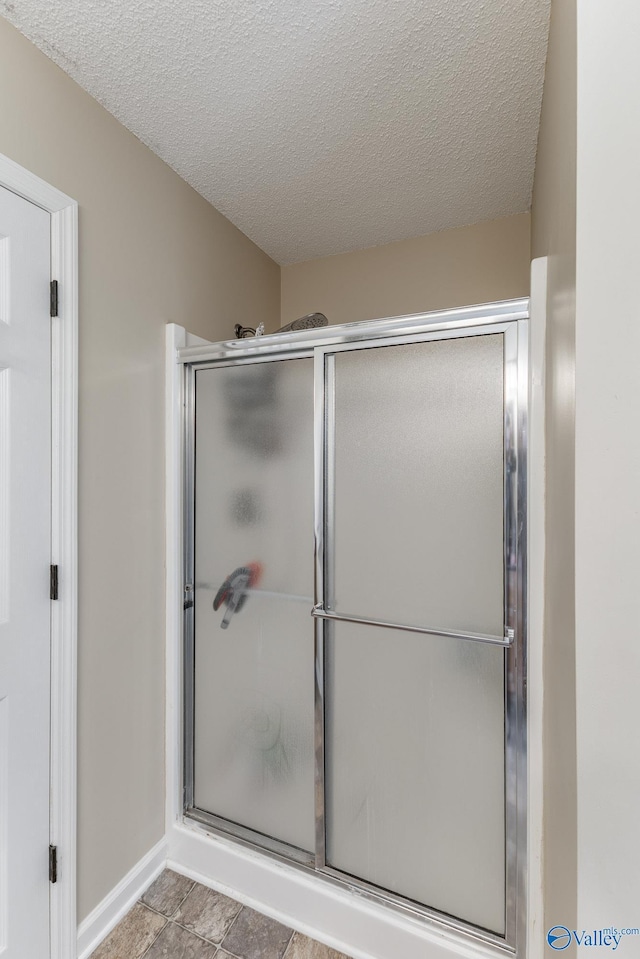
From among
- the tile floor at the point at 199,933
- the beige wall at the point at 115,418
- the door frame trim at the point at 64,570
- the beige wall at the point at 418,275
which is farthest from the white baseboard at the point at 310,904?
the beige wall at the point at 418,275

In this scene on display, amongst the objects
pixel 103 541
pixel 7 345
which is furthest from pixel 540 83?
pixel 103 541

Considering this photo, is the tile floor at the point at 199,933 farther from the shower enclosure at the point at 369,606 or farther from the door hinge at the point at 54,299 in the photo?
the door hinge at the point at 54,299

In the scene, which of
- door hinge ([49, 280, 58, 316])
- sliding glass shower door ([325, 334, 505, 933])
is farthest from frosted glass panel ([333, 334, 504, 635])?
door hinge ([49, 280, 58, 316])

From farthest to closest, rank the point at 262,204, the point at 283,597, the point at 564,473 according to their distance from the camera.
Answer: the point at 262,204, the point at 283,597, the point at 564,473

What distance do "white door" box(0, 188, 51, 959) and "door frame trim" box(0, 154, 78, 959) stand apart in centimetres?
2

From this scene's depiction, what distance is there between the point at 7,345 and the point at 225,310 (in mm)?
1065

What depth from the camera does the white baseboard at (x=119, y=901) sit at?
52.8 inches

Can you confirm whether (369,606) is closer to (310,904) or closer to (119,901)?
(310,904)

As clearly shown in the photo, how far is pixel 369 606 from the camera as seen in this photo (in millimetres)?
1419

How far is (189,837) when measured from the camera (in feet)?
5.36

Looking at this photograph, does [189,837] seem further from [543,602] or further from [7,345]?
[7,345]

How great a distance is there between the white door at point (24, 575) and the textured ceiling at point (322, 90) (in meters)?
0.50

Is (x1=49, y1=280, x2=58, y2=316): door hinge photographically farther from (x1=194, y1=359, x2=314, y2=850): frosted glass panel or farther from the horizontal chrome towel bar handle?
the horizontal chrome towel bar handle

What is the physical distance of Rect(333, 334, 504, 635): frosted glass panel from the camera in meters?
1.27
